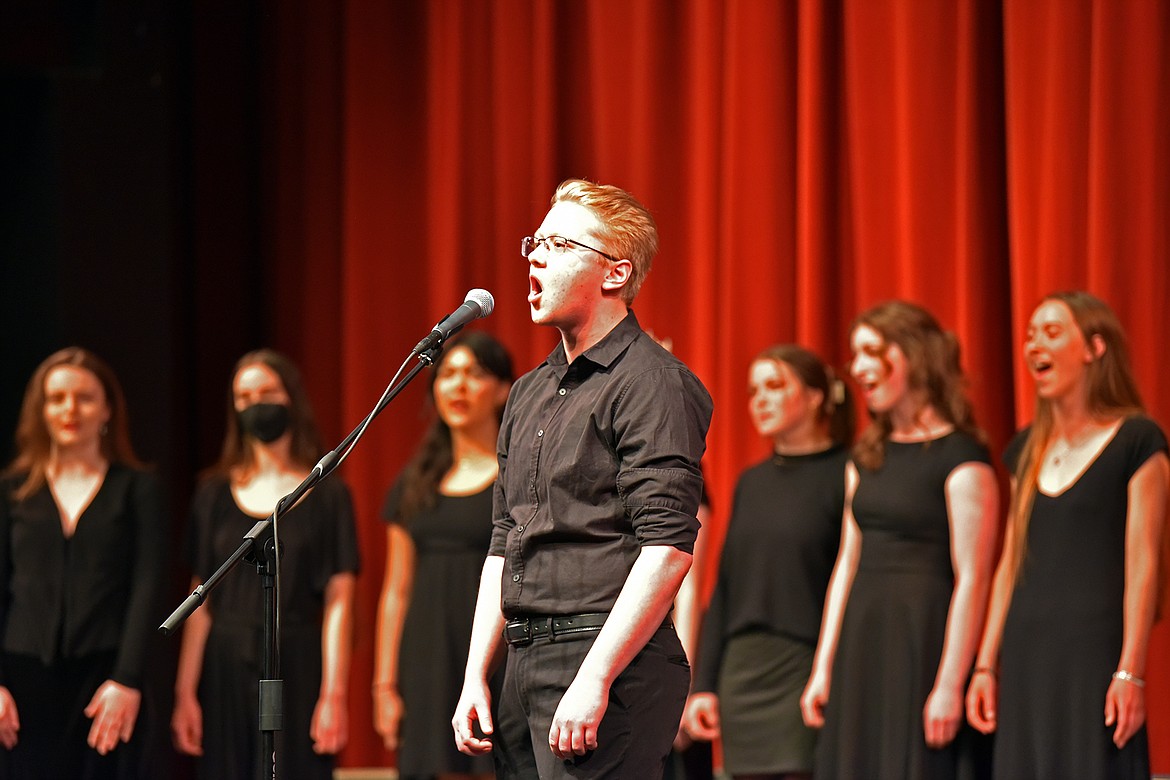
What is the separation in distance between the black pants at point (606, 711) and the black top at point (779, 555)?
171 centimetres

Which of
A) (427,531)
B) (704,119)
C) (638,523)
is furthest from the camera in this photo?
(704,119)

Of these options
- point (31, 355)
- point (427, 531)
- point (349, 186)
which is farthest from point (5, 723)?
point (349, 186)

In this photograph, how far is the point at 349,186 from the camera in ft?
19.7

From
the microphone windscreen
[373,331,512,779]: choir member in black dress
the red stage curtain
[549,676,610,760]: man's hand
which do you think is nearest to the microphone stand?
the microphone windscreen

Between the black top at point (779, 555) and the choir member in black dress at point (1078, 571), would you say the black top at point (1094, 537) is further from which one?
the black top at point (779, 555)

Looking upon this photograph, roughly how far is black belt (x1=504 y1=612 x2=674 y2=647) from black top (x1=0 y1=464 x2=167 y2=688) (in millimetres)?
2009

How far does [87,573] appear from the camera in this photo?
4195 millimetres

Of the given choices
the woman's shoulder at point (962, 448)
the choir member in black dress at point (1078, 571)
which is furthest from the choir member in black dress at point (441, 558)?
the choir member in black dress at point (1078, 571)

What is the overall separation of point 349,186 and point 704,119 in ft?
5.16

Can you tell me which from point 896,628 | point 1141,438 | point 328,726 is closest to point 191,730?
point 328,726

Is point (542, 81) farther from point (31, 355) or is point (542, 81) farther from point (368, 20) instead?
point (31, 355)

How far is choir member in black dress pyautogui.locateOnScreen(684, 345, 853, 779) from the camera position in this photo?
13.3ft

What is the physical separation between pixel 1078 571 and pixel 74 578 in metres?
2.65

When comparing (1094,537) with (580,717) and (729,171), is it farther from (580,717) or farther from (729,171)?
(729,171)
